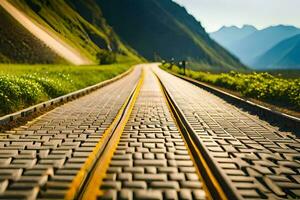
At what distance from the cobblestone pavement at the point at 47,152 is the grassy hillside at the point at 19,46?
49.1m

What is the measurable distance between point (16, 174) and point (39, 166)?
18.8 inches

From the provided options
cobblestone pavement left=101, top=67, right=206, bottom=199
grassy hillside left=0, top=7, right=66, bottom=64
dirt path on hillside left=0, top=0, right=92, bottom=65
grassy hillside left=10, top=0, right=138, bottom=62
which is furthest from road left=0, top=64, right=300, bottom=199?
grassy hillside left=10, top=0, right=138, bottom=62

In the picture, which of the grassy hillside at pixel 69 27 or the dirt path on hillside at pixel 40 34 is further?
the grassy hillside at pixel 69 27

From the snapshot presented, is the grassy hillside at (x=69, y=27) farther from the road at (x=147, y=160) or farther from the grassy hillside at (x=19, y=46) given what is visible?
the road at (x=147, y=160)

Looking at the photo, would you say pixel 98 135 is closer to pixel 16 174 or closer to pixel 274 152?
pixel 16 174

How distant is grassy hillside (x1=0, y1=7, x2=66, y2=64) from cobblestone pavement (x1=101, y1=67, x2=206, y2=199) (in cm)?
5215

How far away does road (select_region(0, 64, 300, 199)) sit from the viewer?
16.2 ft

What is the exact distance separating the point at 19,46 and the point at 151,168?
59823 mm

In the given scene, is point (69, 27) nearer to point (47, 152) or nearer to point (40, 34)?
point (40, 34)

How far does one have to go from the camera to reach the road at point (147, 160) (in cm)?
493

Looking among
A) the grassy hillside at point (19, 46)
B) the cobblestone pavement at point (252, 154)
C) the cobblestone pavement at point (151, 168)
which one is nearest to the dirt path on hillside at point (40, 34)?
the grassy hillside at point (19, 46)

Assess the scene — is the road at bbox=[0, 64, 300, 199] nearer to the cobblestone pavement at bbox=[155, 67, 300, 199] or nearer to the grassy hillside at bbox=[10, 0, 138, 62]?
the cobblestone pavement at bbox=[155, 67, 300, 199]

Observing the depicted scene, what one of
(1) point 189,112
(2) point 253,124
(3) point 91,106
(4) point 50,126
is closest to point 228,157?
(2) point 253,124

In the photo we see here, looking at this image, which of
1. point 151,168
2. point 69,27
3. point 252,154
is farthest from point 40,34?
point 151,168
